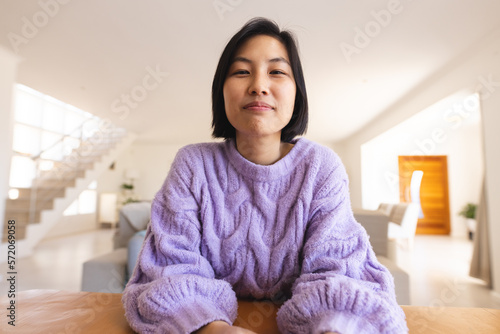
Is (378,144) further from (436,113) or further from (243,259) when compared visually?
(243,259)

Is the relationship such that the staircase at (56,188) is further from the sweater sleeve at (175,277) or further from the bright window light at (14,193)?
the sweater sleeve at (175,277)

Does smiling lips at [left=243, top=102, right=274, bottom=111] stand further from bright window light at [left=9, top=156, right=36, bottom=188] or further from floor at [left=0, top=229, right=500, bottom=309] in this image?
bright window light at [left=9, top=156, right=36, bottom=188]

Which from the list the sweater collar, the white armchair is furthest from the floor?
the sweater collar

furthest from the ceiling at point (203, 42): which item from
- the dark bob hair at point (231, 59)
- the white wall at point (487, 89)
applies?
the dark bob hair at point (231, 59)

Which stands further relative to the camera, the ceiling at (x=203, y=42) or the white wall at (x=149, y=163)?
the white wall at (x=149, y=163)

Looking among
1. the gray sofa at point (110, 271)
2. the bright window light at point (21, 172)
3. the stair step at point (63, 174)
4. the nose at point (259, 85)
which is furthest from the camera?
the stair step at point (63, 174)

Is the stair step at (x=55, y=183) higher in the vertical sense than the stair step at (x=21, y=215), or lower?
higher

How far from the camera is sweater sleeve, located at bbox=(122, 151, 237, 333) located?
463mm

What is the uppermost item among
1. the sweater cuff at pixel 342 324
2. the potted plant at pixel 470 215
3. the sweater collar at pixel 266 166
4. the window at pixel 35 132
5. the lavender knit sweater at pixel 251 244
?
the window at pixel 35 132

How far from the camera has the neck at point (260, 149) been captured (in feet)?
2.29

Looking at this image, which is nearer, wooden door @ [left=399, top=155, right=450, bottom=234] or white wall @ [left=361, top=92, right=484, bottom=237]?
white wall @ [left=361, top=92, right=484, bottom=237]

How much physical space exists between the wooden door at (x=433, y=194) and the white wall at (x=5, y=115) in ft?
25.7

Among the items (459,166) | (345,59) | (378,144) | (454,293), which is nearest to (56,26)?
(345,59)

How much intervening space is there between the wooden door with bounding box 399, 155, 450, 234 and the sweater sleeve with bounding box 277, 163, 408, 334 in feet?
25.1
